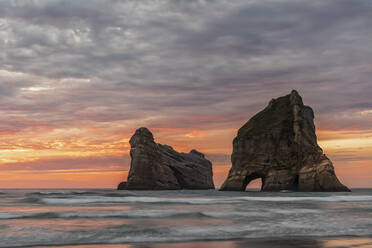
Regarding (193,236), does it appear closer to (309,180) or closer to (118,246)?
(118,246)

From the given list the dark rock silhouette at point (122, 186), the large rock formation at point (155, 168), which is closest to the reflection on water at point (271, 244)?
the large rock formation at point (155, 168)

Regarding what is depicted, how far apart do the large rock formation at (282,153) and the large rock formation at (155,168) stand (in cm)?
2238

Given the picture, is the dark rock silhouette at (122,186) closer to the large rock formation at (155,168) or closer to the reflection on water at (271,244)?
the large rock formation at (155,168)

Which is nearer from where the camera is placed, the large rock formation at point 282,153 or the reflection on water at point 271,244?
the reflection on water at point 271,244

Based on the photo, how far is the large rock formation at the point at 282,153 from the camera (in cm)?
7925

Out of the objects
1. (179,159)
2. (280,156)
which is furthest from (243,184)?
(179,159)

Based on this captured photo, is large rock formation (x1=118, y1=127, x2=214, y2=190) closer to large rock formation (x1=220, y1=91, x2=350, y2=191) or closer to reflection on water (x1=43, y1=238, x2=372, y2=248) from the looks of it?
large rock formation (x1=220, y1=91, x2=350, y2=191)

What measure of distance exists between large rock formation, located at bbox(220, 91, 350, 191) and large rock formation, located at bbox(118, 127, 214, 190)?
22.4 metres

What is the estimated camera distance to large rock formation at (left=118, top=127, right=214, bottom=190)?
10494cm

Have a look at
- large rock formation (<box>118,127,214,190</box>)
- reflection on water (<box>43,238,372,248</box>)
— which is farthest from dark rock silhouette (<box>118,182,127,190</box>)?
reflection on water (<box>43,238,372,248</box>)

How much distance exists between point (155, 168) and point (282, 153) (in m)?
35.8

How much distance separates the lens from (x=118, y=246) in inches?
591

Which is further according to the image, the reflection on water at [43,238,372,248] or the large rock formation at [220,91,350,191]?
the large rock formation at [220,91,350,191]

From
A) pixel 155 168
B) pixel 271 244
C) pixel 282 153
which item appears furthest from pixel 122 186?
pixel 271 244
